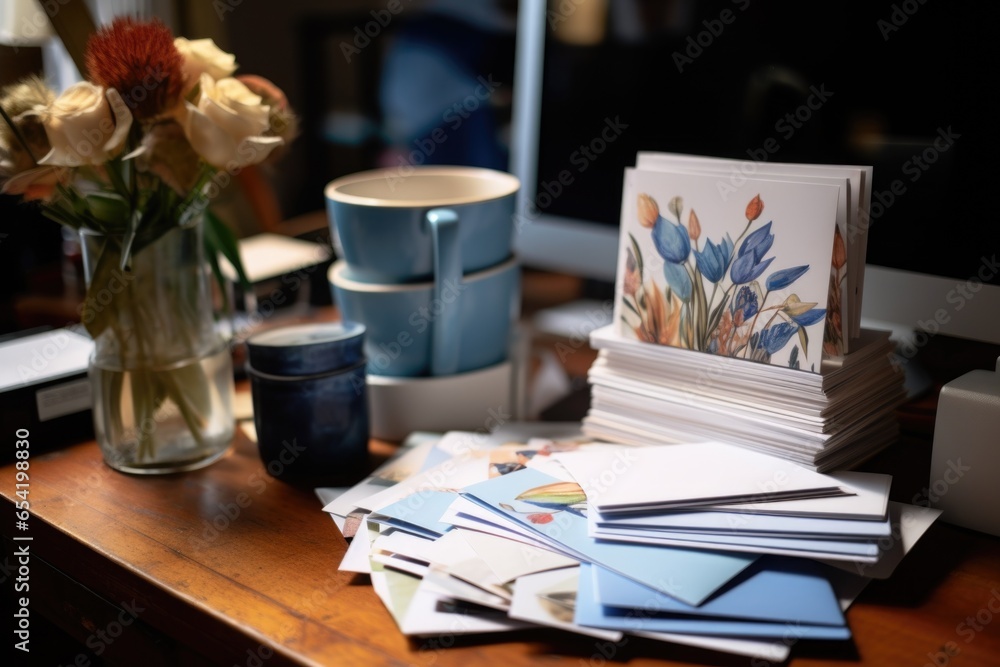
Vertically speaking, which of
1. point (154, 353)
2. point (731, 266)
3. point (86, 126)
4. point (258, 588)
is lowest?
point (258, 588)

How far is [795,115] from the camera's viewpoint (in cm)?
84

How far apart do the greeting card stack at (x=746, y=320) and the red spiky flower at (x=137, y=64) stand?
421mm

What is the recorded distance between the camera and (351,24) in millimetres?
1613

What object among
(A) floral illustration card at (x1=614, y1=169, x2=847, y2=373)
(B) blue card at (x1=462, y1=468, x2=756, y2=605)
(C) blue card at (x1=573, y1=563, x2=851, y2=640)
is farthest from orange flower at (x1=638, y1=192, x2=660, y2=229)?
(C) blue card at (x1=573, y1=563, x2=851, y2=640)

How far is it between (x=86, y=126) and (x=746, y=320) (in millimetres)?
583

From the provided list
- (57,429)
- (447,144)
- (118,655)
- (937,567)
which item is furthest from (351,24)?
(937,567)

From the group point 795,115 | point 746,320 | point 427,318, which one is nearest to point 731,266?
point 746,320

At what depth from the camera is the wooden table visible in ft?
1.85

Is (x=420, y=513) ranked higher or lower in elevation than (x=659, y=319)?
lower

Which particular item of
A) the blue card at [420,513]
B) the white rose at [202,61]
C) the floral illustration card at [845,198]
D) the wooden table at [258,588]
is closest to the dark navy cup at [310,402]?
the wooden table at [258,588]

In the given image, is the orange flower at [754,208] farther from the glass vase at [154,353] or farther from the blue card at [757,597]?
the glass vase at [154,353]

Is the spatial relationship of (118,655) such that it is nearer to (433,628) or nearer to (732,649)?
(433,628)

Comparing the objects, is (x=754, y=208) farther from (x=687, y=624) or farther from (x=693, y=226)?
(x=687, y=624)

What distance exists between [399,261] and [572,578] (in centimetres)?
40
